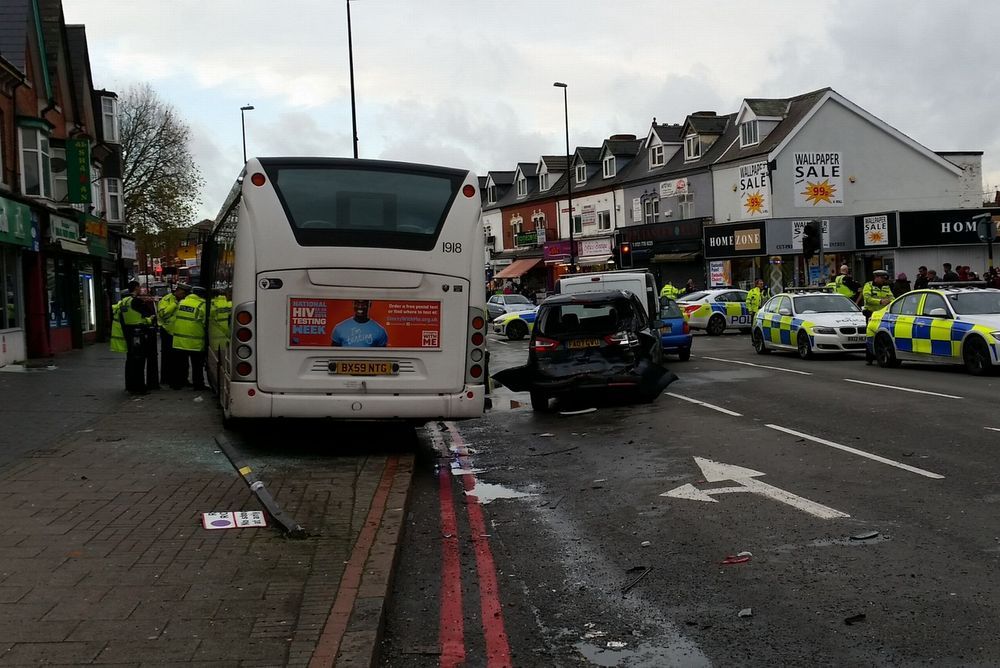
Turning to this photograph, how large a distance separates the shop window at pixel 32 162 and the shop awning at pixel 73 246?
58.2 inches

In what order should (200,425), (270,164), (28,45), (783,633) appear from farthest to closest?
(28,45) < (200,425) < (270,164) < (783,633)

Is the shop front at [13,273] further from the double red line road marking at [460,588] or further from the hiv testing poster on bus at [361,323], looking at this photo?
the double red line road marking at [460,588]

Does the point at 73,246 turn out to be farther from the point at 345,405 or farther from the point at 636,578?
the point at 636,578

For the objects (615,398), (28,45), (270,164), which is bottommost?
(615,398)

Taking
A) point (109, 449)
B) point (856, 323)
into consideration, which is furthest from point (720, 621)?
point (856, 323)

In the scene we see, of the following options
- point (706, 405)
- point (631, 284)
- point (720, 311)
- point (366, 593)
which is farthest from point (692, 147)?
point (366, 593)

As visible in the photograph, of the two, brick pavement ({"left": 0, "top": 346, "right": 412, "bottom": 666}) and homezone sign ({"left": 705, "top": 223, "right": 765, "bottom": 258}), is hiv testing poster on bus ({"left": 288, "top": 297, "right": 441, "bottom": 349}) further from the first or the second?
homezone sign ({"left": 705, "top": 223, "right": 765, "bottom": 258})

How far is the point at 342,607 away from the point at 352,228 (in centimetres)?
568

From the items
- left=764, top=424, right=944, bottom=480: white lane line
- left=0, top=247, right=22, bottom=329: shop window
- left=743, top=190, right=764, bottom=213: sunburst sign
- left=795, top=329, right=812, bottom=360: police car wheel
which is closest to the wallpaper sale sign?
left=743, top=190, right=764, bottom=213: sunburst sign

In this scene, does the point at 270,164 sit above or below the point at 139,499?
above

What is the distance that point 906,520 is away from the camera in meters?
7.04

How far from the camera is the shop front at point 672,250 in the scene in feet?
169

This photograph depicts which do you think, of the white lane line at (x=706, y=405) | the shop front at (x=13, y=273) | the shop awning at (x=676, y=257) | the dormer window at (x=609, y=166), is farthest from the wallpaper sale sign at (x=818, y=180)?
the white lane line at (x=706, y=405)

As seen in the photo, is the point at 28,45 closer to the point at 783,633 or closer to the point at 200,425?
the point at 200,425
